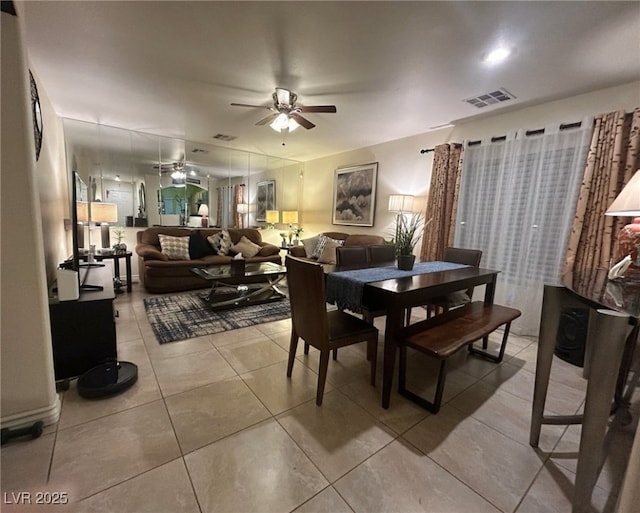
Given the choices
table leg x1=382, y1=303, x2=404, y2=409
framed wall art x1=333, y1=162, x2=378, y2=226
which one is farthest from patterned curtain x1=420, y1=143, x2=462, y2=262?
table leg x1=382, y1=303, x2=404, y2=409

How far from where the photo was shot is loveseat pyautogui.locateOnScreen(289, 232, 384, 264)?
442 centimetres

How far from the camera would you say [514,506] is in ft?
3.75

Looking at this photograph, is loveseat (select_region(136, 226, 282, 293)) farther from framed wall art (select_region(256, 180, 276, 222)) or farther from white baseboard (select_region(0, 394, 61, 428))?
white baseboard (select_region(0, 394, 61, 428))

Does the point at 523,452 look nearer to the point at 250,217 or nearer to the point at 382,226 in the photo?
the point at 382,226

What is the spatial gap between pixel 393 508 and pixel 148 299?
3.65 m

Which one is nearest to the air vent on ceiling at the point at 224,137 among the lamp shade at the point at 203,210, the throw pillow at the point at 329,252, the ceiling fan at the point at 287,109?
the lamp shade at the point at 203,210

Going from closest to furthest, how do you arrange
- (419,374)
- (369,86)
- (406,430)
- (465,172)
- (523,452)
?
(523,452) → (406,430) → (419,374) → (369,86) → (465,172)

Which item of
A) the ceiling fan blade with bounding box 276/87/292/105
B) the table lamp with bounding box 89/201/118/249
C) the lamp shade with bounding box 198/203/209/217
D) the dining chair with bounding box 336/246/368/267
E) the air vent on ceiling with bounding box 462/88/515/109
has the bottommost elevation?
the dining chair with bounding box 336/246/368/267

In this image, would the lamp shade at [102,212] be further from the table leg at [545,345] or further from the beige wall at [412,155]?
the table leg at [545,345]

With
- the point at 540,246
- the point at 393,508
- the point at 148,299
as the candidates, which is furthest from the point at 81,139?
the point at 540,246

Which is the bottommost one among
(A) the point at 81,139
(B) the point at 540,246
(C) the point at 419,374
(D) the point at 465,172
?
(C) the point at 419,374

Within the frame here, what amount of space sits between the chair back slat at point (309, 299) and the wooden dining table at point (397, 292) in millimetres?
284

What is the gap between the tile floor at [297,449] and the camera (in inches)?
44.7

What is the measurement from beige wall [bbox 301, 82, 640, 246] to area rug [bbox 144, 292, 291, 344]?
2451 millimetres
